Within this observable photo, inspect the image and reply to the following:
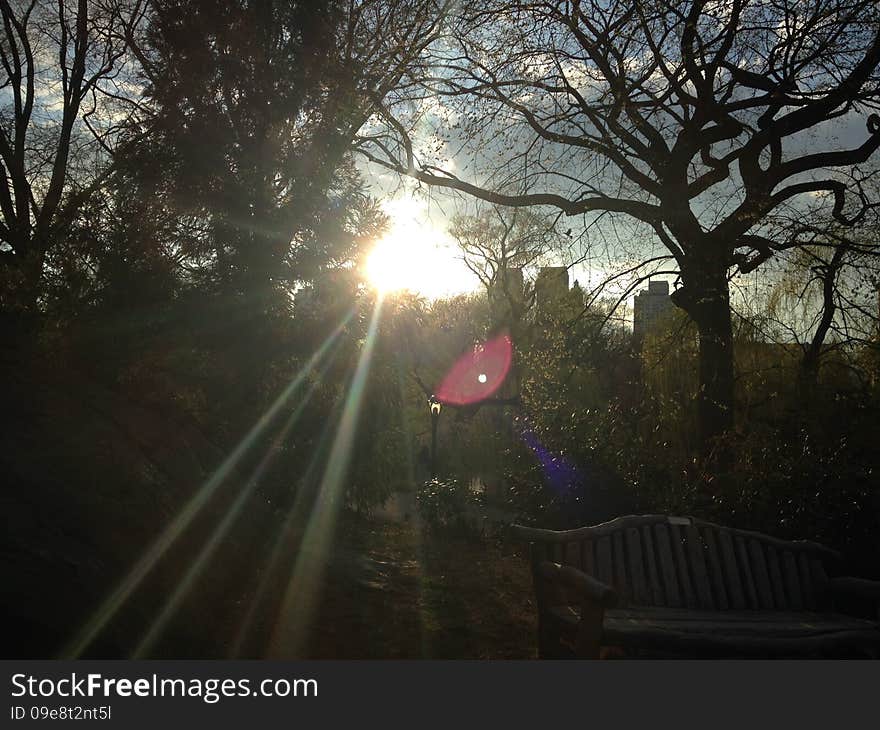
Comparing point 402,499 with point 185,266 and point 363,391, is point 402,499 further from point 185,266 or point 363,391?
point 185,266

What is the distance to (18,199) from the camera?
41.1ft

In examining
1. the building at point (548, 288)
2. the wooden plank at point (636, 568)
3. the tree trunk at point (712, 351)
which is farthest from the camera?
the building at point (548, 288)

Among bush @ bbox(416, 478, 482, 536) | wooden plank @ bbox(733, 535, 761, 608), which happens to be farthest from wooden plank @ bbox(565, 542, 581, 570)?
bush @ bbox(416, 478, 482, 536)

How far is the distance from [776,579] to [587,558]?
1357 mm

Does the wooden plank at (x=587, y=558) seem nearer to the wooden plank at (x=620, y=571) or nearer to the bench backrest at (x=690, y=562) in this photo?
the bench backrest at (x=690, y=562)

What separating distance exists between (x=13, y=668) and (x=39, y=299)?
4377 mm

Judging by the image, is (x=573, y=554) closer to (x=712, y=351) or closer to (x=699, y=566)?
(x=699, y=566)

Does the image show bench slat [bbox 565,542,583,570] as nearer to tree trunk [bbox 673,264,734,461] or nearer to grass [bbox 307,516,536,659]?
grass [bbox 307,516,536,659]

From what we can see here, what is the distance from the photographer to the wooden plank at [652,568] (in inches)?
198

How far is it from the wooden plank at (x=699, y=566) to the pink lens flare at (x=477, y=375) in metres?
17.1

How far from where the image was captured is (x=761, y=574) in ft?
17.0

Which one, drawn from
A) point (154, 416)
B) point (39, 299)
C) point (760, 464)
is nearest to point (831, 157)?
point (760, 464)

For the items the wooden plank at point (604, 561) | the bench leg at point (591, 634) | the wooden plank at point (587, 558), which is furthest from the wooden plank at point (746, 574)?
the bench leg at point (591, 634)

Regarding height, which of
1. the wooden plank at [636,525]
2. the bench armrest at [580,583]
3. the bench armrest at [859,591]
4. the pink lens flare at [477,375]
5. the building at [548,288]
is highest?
the building at [548,288]
